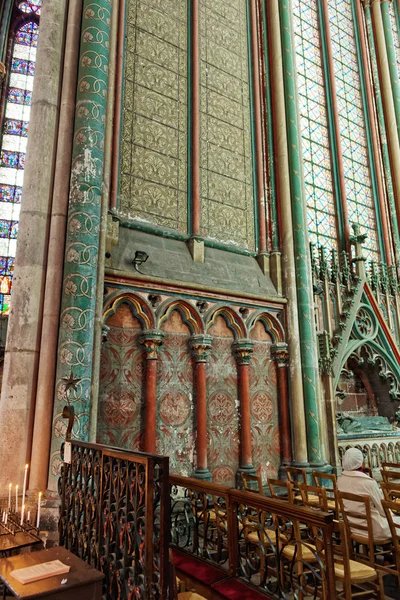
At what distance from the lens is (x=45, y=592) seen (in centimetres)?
221

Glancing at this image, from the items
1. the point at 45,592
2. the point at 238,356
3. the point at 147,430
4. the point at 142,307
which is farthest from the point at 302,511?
the point at 238,356

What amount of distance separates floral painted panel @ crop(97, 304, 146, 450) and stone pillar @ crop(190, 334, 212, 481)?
83 centimetres

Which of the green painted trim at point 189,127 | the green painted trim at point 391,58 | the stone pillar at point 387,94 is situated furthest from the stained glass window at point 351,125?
the green painted trim at point 189,127

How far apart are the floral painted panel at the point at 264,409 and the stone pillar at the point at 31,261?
11.5ft

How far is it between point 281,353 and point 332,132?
20.7 ft

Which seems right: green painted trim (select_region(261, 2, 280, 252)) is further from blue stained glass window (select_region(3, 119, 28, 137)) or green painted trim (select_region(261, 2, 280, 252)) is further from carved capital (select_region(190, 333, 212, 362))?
blue stained glass window (select_region(3, 119, 28, 137))

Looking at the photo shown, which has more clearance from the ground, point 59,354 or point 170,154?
point 170,154

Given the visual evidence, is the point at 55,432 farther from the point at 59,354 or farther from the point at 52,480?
the point at 59,354

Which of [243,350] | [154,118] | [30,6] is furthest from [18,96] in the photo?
[243,350]

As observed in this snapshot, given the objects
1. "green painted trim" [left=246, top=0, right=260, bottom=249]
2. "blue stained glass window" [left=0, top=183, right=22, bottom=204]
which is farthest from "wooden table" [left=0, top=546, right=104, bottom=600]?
"blue stained glass window" [left=0, top=183, right=22, bottom=204]

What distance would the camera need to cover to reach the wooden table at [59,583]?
223 centimetres

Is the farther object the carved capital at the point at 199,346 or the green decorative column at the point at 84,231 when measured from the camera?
the carved capital at the point at 199,346

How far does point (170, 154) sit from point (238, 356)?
3360 millimetres

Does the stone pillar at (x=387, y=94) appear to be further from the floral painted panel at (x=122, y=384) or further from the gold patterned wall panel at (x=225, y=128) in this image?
the floral painted panel at (x=122, y=384)
